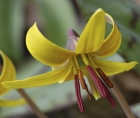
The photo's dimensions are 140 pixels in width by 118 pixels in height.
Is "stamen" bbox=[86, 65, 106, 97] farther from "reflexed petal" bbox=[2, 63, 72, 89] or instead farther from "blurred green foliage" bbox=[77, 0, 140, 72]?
"blurred green foliage" bbox=[77, 0, 140, 72]

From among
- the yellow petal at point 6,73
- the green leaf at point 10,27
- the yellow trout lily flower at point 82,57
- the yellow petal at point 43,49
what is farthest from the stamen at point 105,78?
the green leaf at point 10,27

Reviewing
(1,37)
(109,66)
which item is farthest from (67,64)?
(1,37)

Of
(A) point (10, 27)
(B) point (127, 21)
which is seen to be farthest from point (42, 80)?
(A) point (10, 27)

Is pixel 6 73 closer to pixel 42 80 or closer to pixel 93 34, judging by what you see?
pixel 42 80

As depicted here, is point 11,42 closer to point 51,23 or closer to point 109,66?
point 51,23

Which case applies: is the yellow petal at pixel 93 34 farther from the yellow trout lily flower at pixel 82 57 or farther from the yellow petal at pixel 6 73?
the yellow petal at pixel 6 73

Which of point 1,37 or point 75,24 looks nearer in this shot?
point 75,24

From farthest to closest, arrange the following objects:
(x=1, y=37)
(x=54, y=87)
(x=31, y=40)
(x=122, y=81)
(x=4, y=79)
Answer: (x=1, y=37) → (x=122, y=81) → (x=54, y=87) → (x=4, y=79) → (x=31, y=40)
